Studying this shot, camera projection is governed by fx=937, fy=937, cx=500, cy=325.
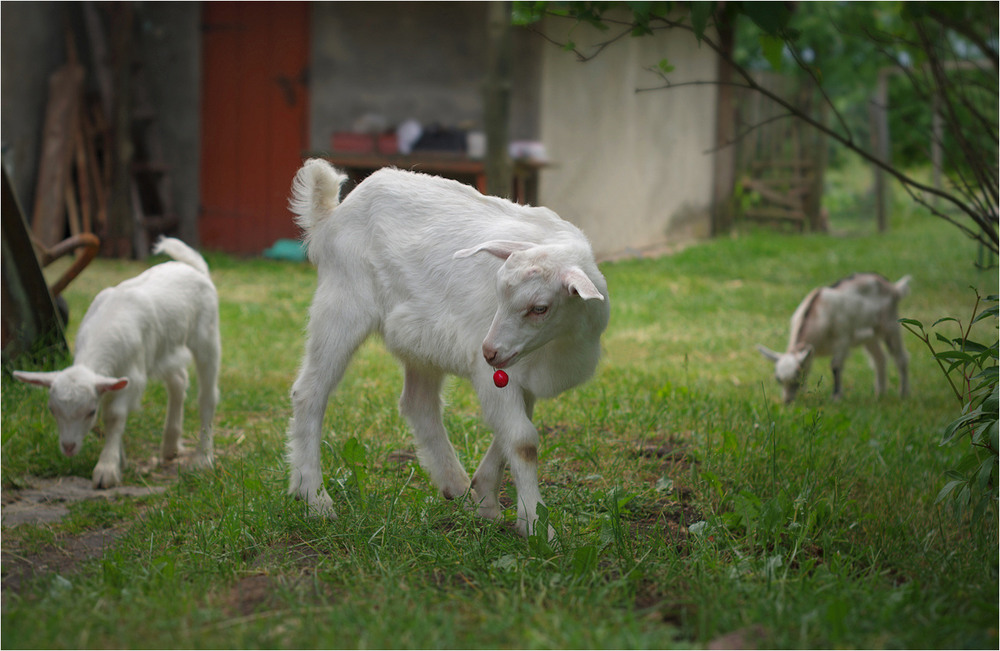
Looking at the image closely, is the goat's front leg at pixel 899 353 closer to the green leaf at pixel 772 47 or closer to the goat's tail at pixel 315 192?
the green leaf at pixel 772 47

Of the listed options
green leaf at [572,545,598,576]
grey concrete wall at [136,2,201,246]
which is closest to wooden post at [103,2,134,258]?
grey concrete wall at [136,2,201,246]

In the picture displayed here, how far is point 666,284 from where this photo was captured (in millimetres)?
11188

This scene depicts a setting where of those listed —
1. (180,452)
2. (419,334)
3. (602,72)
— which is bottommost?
(180,452)

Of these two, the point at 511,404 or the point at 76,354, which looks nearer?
the point at 511,404

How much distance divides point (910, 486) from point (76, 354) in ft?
14.2

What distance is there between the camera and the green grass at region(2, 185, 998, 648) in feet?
8.99

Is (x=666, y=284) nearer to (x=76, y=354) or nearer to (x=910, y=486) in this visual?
(x=910, y=486)

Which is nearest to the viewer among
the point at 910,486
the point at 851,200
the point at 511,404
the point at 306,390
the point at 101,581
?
the point at 101,581

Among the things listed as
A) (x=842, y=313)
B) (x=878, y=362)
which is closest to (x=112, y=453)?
(x=842, y=313)

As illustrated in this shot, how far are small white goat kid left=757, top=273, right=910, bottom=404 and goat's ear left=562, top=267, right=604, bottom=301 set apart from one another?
4.57 meters

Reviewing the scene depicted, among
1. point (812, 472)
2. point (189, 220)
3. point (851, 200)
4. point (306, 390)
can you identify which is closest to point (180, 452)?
point (306, 390)

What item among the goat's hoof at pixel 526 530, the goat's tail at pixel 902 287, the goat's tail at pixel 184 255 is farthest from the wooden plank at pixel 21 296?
the goat's tail at pixel 902 287

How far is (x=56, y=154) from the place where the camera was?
36.1 feet

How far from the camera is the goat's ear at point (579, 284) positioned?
10.0 feet
